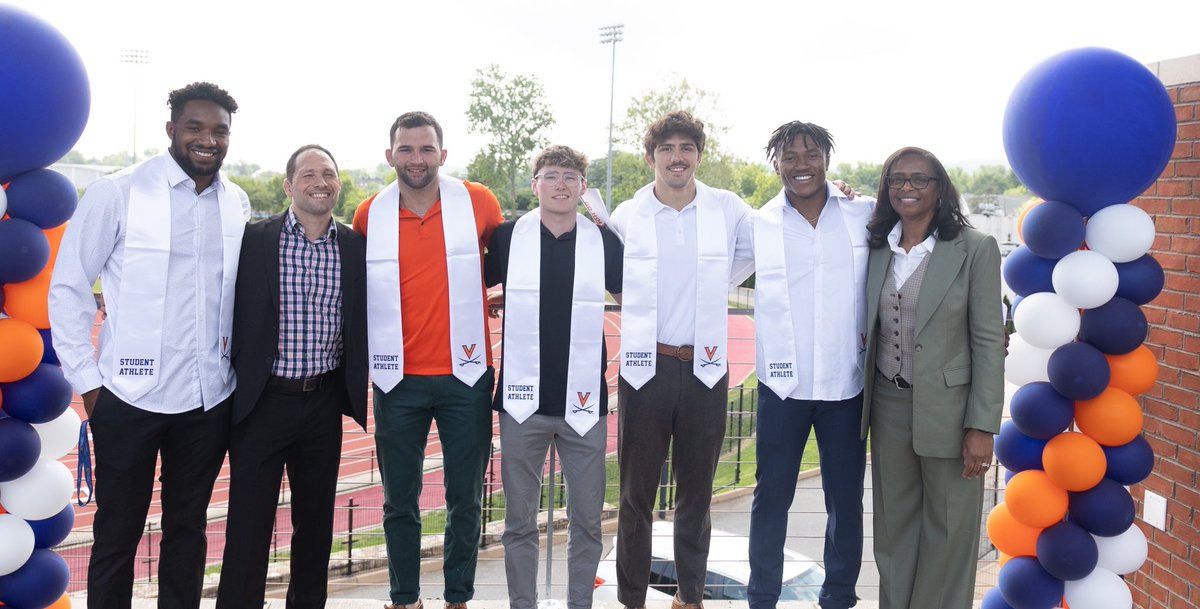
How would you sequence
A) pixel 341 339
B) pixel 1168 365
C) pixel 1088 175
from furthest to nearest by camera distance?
pixel 1168 365 → pixel 341 339 → pixel 1088 175

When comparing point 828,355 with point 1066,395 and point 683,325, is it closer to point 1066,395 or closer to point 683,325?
point 683,325

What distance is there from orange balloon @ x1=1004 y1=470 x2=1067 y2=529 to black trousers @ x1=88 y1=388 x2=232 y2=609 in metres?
3.16

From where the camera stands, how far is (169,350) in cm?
350

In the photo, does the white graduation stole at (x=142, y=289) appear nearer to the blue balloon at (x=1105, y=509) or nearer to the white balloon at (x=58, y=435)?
the white balloon at (x=58, y=435)

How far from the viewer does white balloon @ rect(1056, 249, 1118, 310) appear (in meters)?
3.41

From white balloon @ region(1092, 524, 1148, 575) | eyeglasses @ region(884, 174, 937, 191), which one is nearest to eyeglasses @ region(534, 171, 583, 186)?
eyeglasses @ region(884, 174, 937, 191)

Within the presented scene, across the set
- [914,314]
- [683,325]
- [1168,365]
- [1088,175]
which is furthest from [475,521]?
[1168,365]

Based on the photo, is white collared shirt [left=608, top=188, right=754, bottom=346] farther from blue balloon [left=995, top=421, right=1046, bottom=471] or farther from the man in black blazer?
blue balloon [left=995, top=421, right=1046, bottom=471]

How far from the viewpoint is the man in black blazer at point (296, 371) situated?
11.8ft

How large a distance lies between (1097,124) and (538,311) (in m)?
2.29

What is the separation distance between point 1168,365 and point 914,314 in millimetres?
1435

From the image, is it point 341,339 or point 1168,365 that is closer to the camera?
point 341,339

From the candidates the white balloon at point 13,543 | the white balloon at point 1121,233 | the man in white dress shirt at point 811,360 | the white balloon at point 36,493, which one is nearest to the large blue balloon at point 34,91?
the white balloon at point 36,493

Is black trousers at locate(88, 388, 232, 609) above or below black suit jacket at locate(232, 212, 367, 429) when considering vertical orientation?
below
